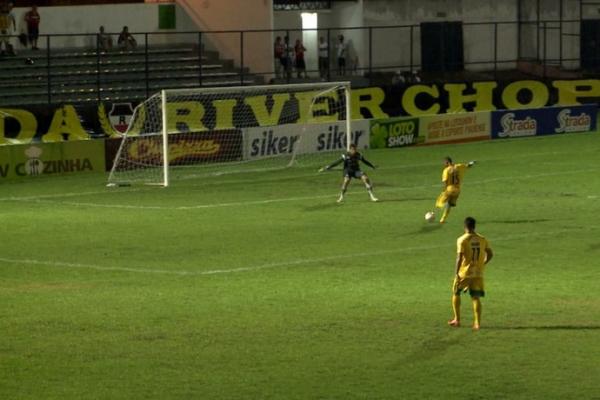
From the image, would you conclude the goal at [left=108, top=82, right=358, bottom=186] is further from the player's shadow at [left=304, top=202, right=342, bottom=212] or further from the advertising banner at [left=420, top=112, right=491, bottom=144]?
the player's shadow at [left=304, top=202, right=342, bottom=212]

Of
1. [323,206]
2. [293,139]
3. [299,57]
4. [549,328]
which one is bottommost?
[549,328]

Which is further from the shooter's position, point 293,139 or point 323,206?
point 293,139

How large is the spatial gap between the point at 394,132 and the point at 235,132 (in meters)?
7.11

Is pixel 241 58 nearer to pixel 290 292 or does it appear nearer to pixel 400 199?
pixel 400 199

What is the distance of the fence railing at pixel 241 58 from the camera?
4894 cm

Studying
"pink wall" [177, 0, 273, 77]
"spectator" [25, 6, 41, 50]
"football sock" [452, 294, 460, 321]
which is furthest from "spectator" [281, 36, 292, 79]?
"football sock" [452, 294, 460, 321]

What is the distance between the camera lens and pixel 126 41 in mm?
52125

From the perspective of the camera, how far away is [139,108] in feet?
146

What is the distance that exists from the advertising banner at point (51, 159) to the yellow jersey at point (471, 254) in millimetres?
24133

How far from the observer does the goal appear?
43034 millimetres

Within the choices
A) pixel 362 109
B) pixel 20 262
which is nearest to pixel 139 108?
pixel 362 109

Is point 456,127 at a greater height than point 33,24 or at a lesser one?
lesser

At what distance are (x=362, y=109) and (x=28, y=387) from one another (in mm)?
34879

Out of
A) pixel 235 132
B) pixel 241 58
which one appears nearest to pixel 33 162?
pixel 235 132
